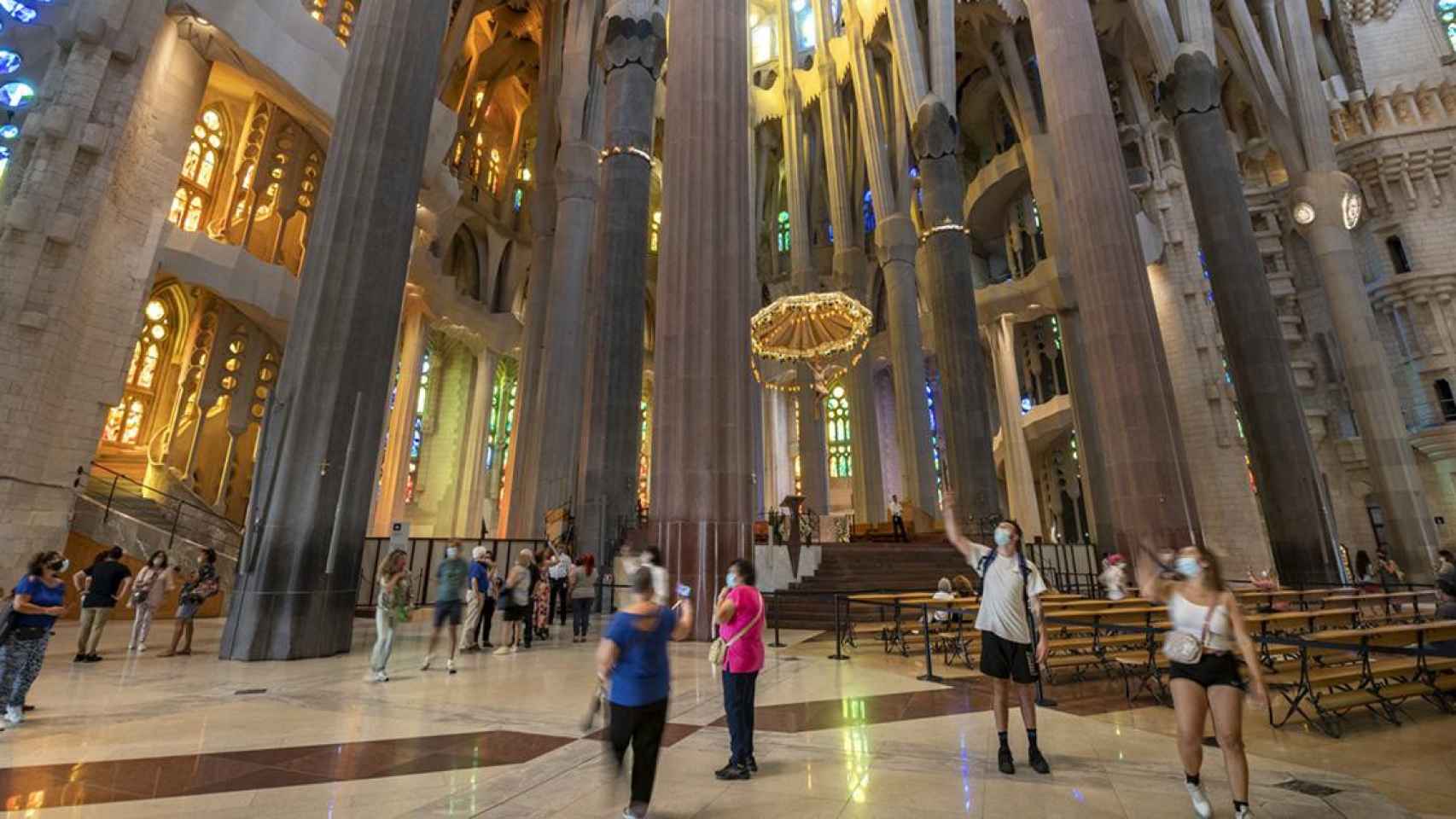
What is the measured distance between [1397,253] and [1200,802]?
27.9 m

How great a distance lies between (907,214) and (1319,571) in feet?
50.8

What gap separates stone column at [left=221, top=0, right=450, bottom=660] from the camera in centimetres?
795

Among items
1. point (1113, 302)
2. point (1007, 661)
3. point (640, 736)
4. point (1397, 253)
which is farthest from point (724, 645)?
point (1397, 253)

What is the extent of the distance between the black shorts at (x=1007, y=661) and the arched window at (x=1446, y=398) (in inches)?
998

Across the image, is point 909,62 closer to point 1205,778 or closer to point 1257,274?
point 1257,274

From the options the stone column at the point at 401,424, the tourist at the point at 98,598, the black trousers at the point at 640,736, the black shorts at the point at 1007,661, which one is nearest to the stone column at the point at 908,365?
the stone column at the point at 401,424

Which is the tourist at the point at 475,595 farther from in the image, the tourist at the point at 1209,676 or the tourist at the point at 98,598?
the tourist at the point at 1209,676

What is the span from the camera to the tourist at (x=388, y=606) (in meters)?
6.36

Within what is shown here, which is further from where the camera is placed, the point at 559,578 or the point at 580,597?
the point at 559,578

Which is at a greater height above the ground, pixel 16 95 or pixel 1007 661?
pixel 16 95

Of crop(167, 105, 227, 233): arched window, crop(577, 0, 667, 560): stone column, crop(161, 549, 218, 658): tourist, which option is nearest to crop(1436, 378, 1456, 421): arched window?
crop(577, 0, 667, 560): stone column

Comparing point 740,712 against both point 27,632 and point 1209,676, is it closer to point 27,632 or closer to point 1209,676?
point 1209,676

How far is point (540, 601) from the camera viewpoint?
1017 centimetres

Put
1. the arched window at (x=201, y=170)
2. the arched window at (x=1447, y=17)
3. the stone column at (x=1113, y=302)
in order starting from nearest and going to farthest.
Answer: the stone column at (x=1113, y=302)
the arched window at (x=201, y=170)
the arched window at (x=1447, y=17)
